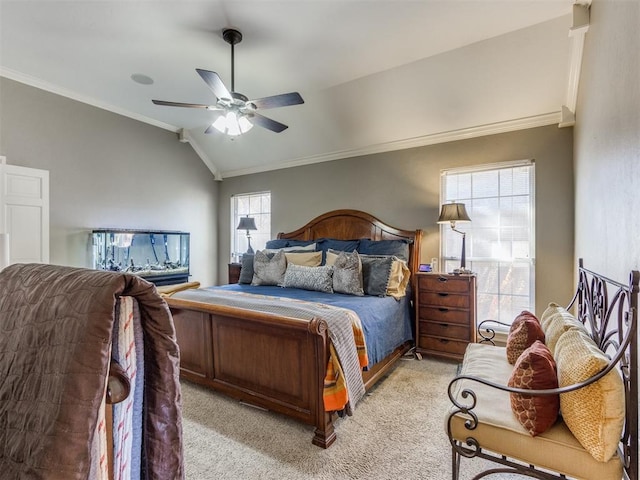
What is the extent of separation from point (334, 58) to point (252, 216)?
316 centimetres

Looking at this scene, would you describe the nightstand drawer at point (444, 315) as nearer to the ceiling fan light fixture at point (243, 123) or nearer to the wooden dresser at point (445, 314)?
the wooden dresser at point (445, 314)

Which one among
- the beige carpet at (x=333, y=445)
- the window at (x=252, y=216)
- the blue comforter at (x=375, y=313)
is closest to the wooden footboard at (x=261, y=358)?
the beige carpet at (x=333, y=445)

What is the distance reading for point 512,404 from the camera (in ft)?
4.55

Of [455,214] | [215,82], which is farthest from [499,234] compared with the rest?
[215,82]

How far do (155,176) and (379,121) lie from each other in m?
3.43

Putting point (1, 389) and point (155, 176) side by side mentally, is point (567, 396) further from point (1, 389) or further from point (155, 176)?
point (155, 176)

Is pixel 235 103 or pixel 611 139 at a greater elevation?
pixel 235 103

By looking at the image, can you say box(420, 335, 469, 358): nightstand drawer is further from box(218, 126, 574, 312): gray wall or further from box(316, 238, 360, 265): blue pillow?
box(316, 238, 360, 265): blue pillow

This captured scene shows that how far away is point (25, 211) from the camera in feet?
11.5

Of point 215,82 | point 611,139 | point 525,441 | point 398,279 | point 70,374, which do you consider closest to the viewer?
point 70,374

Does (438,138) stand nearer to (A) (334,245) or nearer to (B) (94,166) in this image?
(A) (334,245)

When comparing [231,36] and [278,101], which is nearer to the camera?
[278,101]

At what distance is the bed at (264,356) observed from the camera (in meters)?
2.04

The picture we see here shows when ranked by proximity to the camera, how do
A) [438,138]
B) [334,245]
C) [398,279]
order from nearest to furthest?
[398,279], [438,138], [334,245]
